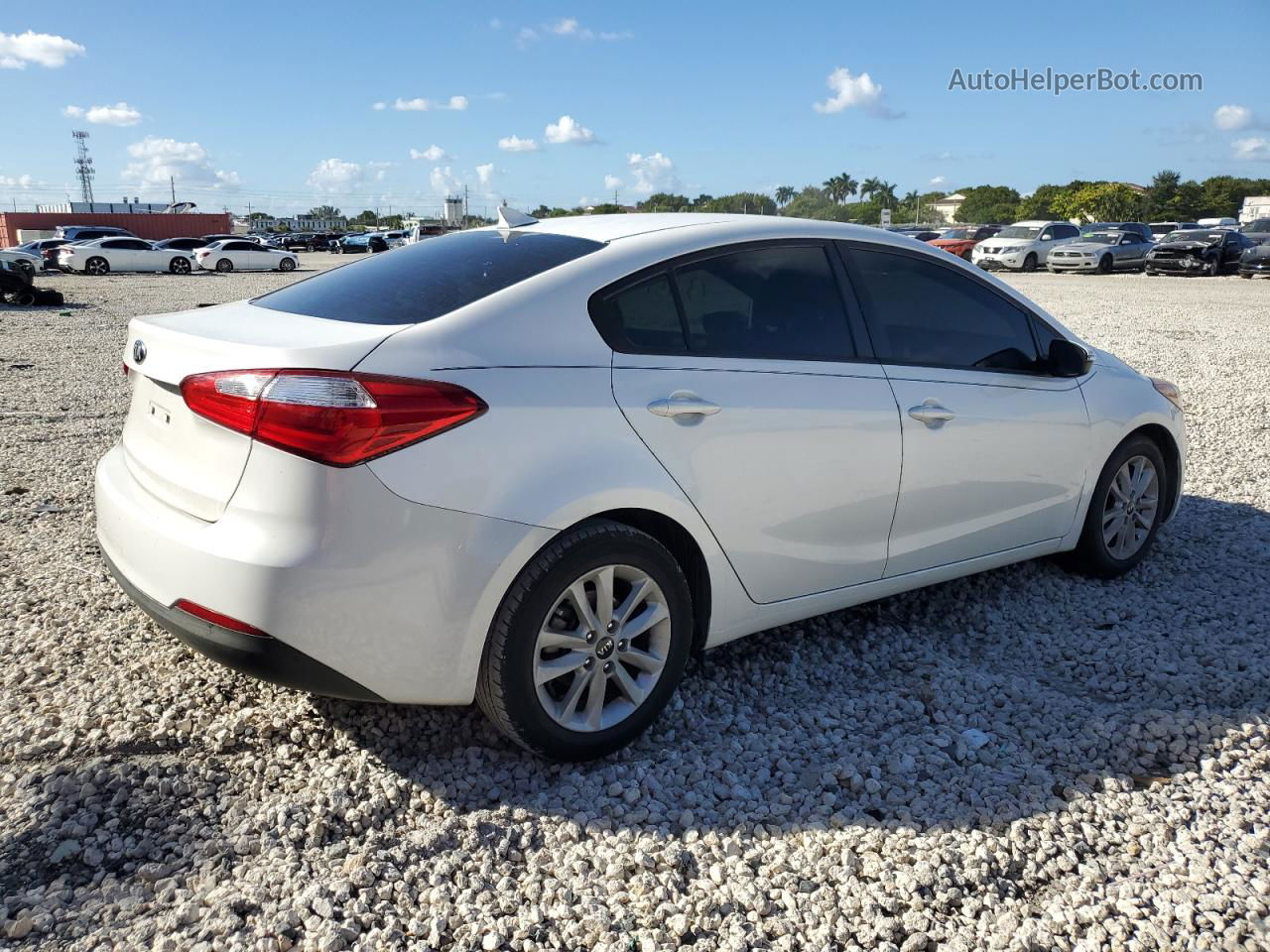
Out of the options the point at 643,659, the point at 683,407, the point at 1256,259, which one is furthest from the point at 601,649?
the point at 1256,259

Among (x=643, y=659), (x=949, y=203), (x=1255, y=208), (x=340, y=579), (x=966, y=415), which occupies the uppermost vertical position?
(x=949, y=203)

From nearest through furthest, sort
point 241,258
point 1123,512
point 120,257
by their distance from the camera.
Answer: point 1123,512 → point 120,257 → point 241,258

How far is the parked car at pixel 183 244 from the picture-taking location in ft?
131

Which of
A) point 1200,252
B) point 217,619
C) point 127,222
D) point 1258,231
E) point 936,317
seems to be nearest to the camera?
point 217,619

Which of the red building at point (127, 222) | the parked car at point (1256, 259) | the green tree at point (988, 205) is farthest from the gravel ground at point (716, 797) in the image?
the green tree at point (988, 205)

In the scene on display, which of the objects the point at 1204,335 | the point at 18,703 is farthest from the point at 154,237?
the point at 18,703

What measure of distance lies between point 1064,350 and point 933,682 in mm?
1609

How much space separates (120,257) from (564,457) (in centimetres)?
3971

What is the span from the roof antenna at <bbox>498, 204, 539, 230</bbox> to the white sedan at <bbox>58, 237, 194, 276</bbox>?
123 feet

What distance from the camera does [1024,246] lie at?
113 feet

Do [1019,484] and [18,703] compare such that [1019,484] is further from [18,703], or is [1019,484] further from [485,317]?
[18,703]

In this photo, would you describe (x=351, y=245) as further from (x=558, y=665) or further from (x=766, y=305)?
(x=558, y=665)

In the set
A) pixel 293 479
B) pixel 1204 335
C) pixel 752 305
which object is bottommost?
pixel 1204 335

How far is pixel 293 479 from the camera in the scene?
8.57ft
